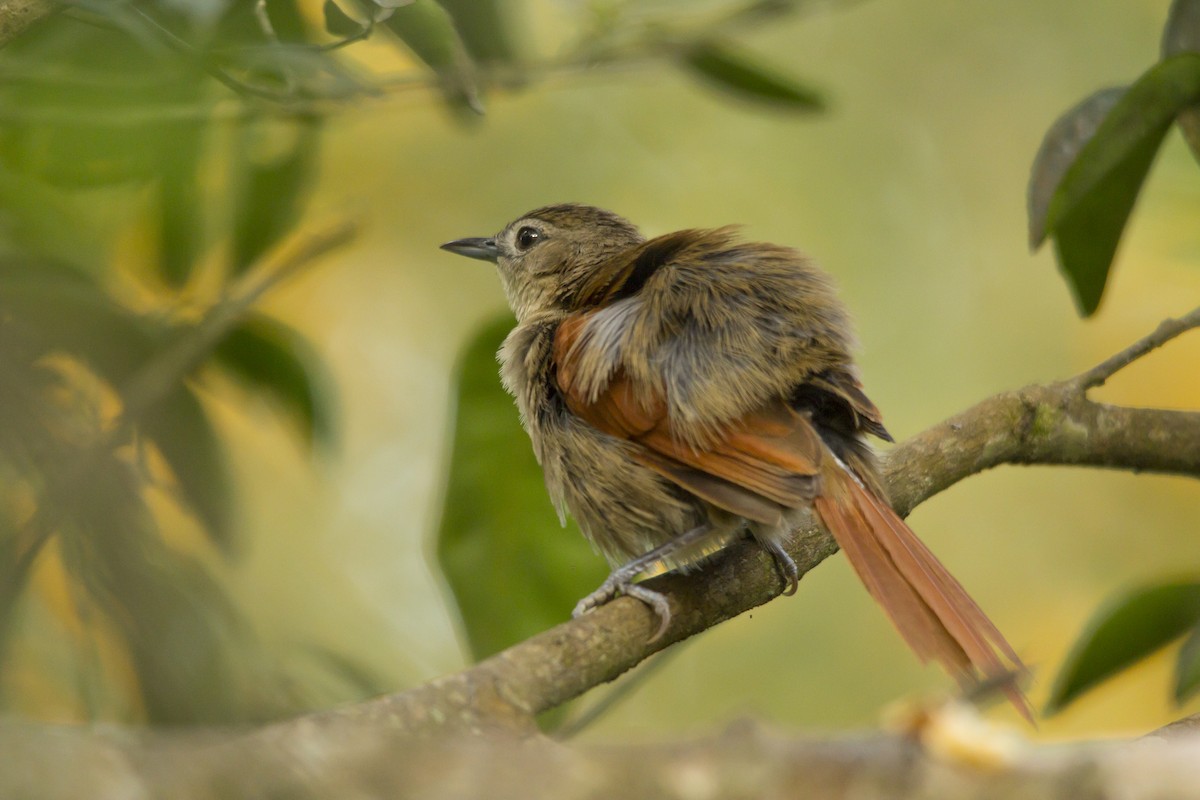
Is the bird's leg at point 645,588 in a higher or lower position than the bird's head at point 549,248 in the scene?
lower

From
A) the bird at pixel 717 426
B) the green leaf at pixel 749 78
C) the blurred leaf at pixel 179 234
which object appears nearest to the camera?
the bird at pixel 717 426

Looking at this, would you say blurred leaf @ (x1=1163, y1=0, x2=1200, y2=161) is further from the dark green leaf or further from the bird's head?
the dark green leaf

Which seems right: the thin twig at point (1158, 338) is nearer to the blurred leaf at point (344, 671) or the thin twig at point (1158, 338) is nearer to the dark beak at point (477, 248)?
the blurred leaf at point (344, 671)

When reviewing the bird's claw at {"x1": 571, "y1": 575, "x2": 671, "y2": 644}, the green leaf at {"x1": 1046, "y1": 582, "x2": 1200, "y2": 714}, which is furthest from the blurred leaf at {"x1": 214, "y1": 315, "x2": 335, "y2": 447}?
the green leaf at {"x1": 1046, "y1": 582, "x2": 1200, "y2": 714}

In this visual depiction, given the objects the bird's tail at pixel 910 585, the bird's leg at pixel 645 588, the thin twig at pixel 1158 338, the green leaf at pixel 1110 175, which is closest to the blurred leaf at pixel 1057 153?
the green leaf at pixel 1110 175

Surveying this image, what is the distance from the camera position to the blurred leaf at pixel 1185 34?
2.97m

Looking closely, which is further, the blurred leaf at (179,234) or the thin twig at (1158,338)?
the blurred leaf at (179,234)

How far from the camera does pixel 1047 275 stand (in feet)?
26.3

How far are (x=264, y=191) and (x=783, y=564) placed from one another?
68.9 inches

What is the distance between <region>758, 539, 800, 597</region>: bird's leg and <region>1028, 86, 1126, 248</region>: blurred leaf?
93cm

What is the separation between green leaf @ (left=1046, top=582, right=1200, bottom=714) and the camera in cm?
296

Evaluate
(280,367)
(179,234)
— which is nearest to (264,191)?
(179,234)

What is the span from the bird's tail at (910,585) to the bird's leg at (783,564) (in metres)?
0.31

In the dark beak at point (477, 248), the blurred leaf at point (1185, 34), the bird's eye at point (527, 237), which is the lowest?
the blurred leaf at point (1185, 34)
